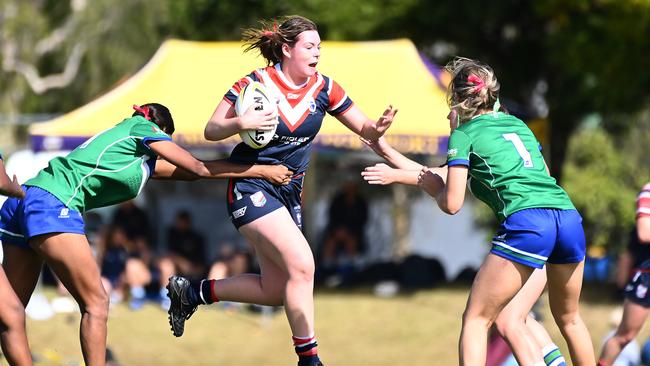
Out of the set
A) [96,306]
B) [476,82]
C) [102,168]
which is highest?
[476,82]

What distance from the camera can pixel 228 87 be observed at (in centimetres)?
1426

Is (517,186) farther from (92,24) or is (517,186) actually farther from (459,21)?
(92,24)

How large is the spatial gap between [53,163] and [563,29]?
1139 cm

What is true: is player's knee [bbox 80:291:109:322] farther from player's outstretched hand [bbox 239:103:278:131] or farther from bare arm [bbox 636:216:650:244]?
bare arm [bbox 636:216:650:244]

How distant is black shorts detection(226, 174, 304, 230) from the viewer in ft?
21.5

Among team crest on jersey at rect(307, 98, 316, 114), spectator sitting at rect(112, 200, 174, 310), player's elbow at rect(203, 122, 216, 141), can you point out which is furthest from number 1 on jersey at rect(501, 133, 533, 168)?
spectator sitting at rect(112, 200, 174, 310)

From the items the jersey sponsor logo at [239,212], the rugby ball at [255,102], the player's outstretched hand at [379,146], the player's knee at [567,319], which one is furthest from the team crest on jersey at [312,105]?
the player's knee at [567,319]

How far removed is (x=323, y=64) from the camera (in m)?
14.4

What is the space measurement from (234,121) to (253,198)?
0.50 meters

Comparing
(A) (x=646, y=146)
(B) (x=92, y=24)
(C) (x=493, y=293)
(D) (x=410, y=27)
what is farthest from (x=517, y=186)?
(B) (x=92, y=24)

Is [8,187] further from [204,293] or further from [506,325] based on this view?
[506,325]

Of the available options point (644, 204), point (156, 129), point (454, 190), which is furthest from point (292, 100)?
point (644, 204)

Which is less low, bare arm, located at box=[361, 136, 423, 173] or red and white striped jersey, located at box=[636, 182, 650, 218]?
bare arm, located at box=[361, 136, 423, 173]

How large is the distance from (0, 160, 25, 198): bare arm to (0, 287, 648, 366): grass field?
5173 mm
